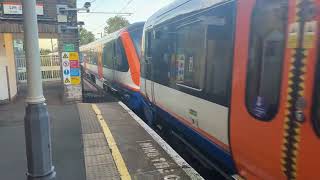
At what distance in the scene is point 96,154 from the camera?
623cm

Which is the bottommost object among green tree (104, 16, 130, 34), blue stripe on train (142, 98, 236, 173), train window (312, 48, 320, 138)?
blue stripe on train (142, 98, 236, 173)

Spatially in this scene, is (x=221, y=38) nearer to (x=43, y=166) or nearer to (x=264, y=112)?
(x=264, y=112)

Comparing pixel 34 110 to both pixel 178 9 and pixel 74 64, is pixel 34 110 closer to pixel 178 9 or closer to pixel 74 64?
pixel 178 9

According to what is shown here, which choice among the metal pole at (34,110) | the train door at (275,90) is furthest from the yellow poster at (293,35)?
the metal pole at (34,110)

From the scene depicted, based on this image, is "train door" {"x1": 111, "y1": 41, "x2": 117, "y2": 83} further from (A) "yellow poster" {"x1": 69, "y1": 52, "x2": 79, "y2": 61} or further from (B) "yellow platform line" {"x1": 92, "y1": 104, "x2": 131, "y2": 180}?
(B) "yellow platform line" {"x1": 92, "y1": 104, "x2": 131, "y2": 180}

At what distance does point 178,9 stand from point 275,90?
3263 mm

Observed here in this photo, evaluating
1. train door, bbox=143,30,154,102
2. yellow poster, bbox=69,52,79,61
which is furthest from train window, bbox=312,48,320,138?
yellow poster, bbox=69,52,79,61

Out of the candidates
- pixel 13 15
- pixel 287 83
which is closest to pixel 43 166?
pixel 287 83

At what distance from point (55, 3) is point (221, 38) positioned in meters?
9.97

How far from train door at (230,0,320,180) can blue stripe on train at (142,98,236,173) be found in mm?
379

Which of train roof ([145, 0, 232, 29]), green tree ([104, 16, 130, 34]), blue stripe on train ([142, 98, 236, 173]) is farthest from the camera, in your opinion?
green tree ([104, 16, 130, 34])

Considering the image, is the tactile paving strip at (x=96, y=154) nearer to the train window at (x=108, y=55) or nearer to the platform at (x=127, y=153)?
the platform at (x=127, y=153)

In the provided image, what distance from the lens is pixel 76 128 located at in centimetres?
854

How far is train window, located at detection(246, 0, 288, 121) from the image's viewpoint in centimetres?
308
